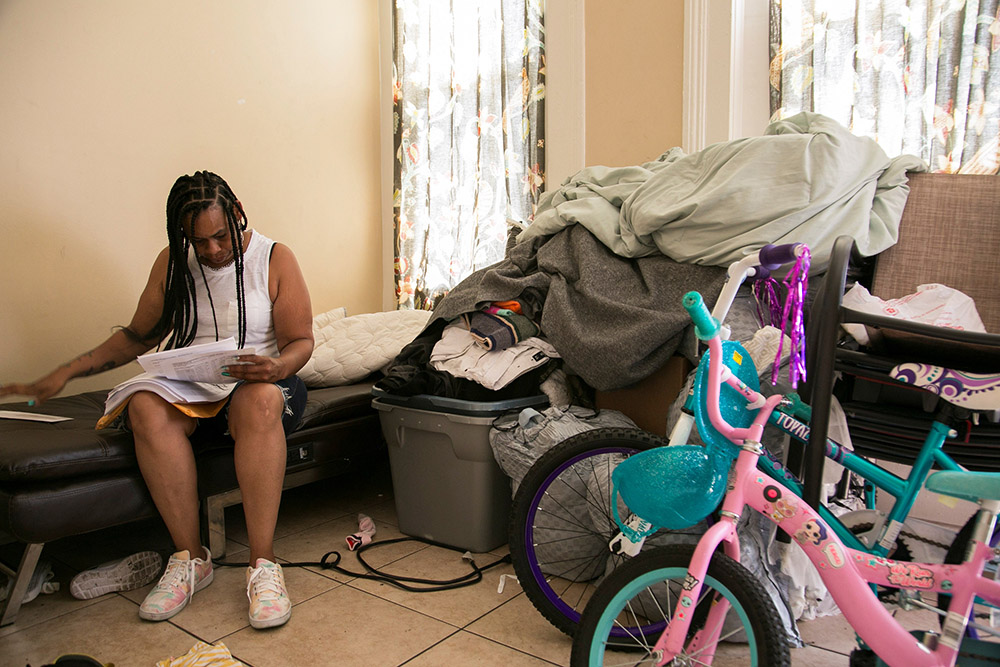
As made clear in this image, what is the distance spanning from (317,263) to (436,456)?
148cm

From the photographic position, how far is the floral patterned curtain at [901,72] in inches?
74.2

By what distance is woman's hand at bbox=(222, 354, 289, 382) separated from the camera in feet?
5.10

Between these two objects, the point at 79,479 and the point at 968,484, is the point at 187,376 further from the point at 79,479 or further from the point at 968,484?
the point at 968,484

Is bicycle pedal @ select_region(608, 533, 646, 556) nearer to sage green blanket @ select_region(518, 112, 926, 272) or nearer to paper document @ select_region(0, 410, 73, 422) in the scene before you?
sage green blanket @ select_region(518, 112, 926, 272)

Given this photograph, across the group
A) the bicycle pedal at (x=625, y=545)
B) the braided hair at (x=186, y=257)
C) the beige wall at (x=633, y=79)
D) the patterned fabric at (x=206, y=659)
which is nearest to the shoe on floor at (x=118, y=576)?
the patterned fabric at (x=206, y=659)

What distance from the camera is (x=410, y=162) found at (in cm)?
312

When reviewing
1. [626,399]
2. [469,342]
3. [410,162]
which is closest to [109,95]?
[410,162]

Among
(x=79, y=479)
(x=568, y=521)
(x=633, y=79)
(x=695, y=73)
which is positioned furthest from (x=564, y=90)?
(x=79, y=479)

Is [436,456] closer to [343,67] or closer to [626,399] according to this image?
[626,399]

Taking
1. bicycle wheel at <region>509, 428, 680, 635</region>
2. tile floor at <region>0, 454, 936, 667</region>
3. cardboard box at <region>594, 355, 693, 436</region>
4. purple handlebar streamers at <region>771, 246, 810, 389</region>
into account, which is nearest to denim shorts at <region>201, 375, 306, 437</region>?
tile floor at <region>0, 454, 936, 667</region>

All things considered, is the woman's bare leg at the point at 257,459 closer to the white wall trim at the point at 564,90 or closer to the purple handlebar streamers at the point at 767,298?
the purple handlebar streamers at the point at 767,298

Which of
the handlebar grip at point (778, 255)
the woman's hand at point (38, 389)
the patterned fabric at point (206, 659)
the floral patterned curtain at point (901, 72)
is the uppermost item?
the floral patterned curtain at point (901, 72)

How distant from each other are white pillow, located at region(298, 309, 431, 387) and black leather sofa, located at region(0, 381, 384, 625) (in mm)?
322

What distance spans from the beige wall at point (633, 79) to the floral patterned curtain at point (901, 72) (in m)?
0.32
